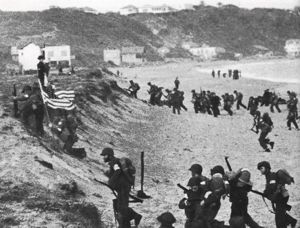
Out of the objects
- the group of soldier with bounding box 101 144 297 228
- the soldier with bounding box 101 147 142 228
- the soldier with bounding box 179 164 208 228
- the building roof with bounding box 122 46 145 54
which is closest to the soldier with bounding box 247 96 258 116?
the group of soldier with bounding box 101 144 297 228

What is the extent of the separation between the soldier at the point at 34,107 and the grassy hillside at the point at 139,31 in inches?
2753

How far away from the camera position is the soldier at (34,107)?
44.5 ft

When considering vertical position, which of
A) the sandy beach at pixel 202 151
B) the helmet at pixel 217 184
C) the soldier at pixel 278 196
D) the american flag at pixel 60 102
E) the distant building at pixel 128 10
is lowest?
the sandy beach at pixel 202 151

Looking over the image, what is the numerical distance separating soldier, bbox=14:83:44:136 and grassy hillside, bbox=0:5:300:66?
6993 cm

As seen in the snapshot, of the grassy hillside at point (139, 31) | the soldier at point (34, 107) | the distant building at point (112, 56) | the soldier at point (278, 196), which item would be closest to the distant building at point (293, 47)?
the grassy hillside at point (139, 31)

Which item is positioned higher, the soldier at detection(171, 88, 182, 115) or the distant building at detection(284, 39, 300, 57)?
the distant building at detection(284, 39, 300, 57)

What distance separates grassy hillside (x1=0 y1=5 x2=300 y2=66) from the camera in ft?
393

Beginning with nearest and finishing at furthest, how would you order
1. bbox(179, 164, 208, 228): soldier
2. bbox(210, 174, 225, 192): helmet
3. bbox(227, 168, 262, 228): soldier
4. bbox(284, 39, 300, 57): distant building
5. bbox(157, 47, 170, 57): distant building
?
bbox(210, 174, 225, 192): helmet < bbox(227, 168, 262, 228): soldier < bbox(179, 164, 208, 228): soldier < bbox(157, 47, 170, 57): distant building < bbox(284, 39, 300, 57): distant building

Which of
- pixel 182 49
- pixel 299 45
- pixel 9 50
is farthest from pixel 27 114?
pixel 299 45

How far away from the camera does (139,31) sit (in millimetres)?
153750

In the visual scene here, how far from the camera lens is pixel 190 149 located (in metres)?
18.1

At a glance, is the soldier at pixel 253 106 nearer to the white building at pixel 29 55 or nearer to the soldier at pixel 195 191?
the soldier at pixel 195 191

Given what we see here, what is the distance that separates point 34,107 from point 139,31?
143 m

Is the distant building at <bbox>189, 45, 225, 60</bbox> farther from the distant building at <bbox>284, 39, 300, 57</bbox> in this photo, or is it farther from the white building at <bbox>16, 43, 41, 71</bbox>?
the white building at <bbox>16, 43, 41, 71</bbox>
